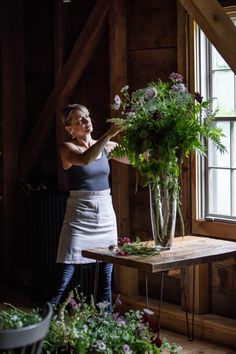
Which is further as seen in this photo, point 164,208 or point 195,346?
point 195,346

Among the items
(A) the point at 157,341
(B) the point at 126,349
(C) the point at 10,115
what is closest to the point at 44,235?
(C) the point at 10,115

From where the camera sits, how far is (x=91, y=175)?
16.9 feet

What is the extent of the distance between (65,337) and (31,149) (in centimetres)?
349

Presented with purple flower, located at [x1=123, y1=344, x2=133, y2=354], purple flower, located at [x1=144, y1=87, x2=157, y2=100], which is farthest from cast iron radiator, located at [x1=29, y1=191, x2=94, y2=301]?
purple flower, located at [x1=123, y1=344, x2=133, y2=354]

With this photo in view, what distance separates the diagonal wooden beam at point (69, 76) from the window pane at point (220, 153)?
1.35m

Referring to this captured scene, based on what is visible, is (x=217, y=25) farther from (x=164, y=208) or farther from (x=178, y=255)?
(x=178, y=255)

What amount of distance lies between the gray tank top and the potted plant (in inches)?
19.7

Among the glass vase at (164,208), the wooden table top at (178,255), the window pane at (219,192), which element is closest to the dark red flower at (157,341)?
the wooden table top at (178,255)

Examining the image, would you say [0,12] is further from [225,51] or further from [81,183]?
[225,51]

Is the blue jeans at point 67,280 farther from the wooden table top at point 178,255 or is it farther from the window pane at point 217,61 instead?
the window pane at point 217,61

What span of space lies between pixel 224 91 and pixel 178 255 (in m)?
1.30

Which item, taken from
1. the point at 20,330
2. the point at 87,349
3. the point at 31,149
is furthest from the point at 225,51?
the point at 31,149

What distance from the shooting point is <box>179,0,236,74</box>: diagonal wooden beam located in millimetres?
4191

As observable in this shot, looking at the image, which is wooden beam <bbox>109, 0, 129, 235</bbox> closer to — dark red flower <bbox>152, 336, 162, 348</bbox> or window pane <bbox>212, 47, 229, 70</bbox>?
window pane <bbox>212, 47, 229, 70</bbox>
